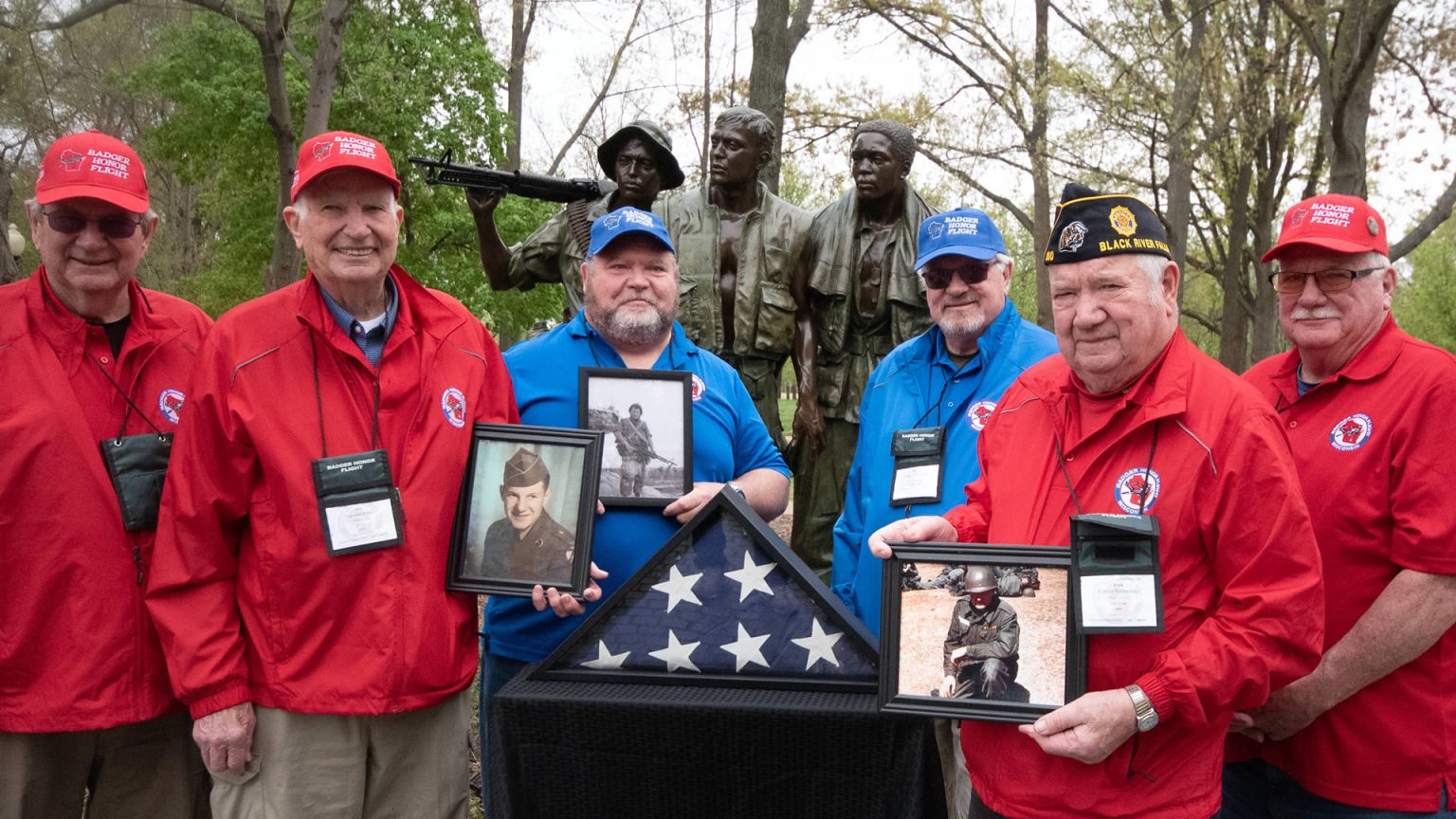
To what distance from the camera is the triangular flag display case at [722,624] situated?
281 cm

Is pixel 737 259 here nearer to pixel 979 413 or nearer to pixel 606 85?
pixel 979 413

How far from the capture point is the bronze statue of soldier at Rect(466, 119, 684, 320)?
604cm

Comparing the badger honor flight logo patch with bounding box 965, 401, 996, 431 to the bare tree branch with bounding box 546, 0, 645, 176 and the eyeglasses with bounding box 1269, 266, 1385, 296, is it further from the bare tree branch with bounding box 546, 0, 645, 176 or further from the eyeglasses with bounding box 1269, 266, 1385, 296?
the bare tree branch with bounding box 546, 0, 645, 176

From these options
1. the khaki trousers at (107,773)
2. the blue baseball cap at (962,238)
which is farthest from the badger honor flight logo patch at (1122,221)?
the khaki trousers at (107,773)

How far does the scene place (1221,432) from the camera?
2.37 m

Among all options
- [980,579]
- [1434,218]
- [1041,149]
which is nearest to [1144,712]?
[980,579]

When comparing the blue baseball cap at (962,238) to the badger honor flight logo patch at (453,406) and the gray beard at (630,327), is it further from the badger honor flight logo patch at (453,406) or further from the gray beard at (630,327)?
the badger honor flight logo patch at (453,406)

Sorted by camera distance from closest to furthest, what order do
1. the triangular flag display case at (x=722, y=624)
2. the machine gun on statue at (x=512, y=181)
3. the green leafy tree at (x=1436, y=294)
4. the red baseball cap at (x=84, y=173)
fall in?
the triangular flag display case at (x=722, y=624) → the red baseball cap at (x=84, y=173) → the machine gun on statue at (x=512, y=181) → the green leafy tree at (x=1436, y=294)

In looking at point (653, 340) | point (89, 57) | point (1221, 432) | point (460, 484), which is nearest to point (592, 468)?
point (460, 484)

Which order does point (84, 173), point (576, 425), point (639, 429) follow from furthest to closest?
point (576, 425) < point (639, 429) < point (84, 173)

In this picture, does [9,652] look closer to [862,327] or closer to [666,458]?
[666,458]

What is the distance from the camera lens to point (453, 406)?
3127mm

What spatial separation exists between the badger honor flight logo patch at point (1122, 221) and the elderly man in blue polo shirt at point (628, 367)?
154 centimetres

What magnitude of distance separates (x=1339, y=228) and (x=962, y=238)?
1243 mm
